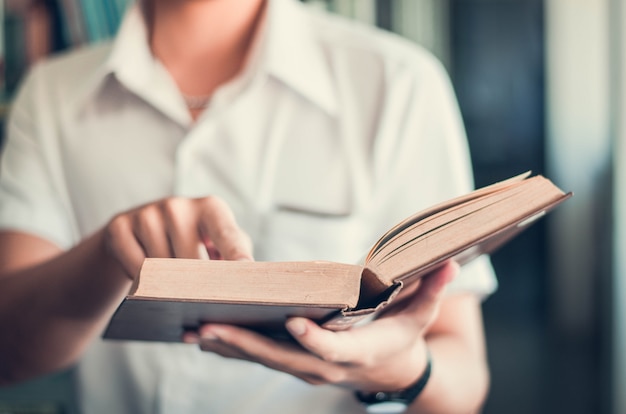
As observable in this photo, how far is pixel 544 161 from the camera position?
220 centimetres

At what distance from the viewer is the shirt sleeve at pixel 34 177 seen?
946 mm

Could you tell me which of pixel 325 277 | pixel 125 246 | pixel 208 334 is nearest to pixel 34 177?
pixel 125 246

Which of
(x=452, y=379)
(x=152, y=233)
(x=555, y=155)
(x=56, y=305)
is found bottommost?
(x=555, y=155)

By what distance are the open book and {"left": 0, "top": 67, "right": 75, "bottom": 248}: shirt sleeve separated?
16.7 inches

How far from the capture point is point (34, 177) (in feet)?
3.18

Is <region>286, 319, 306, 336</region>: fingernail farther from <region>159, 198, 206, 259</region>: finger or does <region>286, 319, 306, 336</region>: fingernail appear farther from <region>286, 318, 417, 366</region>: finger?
<region>159, 198, 206, 259</region>: finger

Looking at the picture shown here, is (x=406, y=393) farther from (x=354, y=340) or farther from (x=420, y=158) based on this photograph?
(x=420, y=158)

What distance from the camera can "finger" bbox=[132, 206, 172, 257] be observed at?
0.60m

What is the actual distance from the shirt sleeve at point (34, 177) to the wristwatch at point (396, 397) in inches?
18.2

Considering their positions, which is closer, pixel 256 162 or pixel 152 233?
pixel 152 233

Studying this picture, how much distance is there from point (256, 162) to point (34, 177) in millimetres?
289

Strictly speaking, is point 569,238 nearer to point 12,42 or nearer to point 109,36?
point 109,36

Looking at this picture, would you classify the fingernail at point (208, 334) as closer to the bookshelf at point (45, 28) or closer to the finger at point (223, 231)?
the finger at point (223, 231)

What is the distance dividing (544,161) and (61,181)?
1585 millimetres
